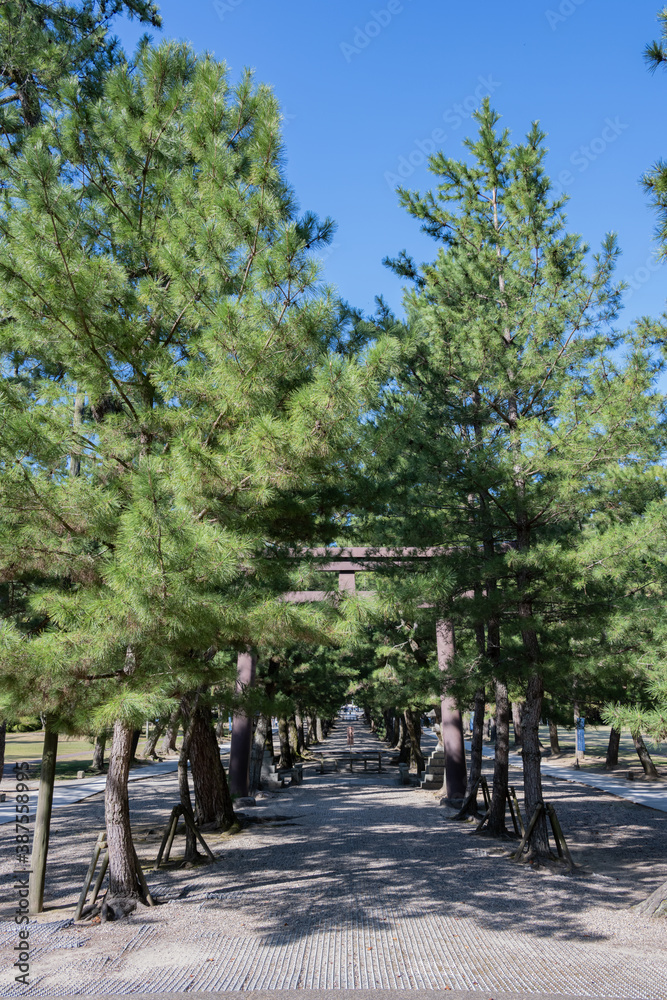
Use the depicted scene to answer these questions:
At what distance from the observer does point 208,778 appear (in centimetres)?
1142

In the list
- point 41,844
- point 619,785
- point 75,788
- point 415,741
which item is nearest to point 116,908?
point 41,844

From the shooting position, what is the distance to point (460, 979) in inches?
187

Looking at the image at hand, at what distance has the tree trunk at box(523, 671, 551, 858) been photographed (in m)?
8.52

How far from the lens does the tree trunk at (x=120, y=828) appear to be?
6336mm

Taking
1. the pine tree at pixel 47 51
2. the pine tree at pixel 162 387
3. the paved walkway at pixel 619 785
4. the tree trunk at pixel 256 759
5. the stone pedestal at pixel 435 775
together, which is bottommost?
the paved walkway at pixel 619 785

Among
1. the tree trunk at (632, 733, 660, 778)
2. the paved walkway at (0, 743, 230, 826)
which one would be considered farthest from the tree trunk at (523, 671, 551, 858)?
the tree trunk at (632, 733, 660, 778)

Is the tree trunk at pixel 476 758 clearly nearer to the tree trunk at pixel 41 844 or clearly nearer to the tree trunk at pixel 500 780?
Answer: the tree trunk at pixel 500 780

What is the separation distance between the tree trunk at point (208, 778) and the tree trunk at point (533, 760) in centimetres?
508

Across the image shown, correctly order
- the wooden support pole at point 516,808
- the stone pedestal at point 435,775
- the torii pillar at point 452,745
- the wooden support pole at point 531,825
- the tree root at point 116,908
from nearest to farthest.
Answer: the tree root at point 116,908 < the wooden support pole at point 531,825 < the wooden support pole at point 516,808 < the torii pillar at point 452,745 < the stone pedestal at point 435,775

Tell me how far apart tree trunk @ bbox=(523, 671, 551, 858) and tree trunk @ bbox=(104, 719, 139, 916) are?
16.3 ft

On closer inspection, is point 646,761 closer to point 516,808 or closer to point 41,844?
point 516,808

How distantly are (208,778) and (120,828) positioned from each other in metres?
5.30

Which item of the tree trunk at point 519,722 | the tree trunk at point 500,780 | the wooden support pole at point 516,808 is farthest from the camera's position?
the tree trunk at point 500,780

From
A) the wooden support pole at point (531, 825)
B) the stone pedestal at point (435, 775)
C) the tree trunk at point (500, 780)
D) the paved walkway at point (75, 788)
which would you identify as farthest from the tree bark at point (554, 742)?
the wooden support pole at point (531, 825)
